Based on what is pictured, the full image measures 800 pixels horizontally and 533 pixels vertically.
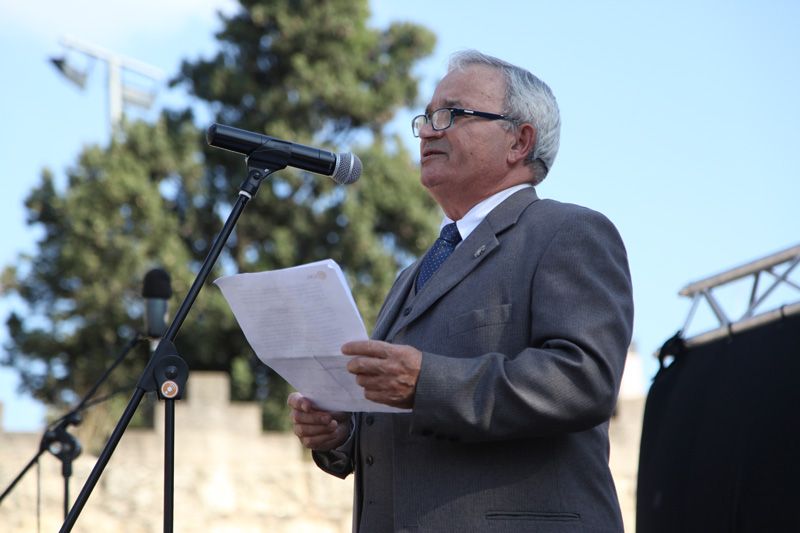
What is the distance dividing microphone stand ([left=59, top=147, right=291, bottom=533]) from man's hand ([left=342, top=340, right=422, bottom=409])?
1.15ft

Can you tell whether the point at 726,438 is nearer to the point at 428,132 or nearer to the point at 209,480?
the point at 428,132

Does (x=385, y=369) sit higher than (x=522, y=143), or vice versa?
(x=522, y=143)

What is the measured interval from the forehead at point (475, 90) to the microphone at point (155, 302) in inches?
85.2

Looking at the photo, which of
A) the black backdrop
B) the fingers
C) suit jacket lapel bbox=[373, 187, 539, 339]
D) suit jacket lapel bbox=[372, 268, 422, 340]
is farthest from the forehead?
→ the black backdrop

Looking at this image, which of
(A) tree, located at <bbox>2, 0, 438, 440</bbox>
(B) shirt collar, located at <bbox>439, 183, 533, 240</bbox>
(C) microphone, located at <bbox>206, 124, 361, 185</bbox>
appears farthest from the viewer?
(A) tree, located at <bbox>2, 0, 438, 440</bbox>

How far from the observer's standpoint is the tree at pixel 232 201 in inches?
538

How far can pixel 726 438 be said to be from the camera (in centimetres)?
399

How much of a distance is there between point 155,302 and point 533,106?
2.37 meters

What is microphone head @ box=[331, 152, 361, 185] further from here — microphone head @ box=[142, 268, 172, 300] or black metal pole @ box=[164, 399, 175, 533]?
microphone head @ box=[142, 268, 172, 300]

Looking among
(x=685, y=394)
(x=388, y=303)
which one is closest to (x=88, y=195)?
(x=685, y=394)

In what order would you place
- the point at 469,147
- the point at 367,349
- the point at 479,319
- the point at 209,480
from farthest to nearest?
the point at 209,480
the point at 469,147
the point at 479,319
the point at 367,349

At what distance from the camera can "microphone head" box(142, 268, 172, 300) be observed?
453 cm

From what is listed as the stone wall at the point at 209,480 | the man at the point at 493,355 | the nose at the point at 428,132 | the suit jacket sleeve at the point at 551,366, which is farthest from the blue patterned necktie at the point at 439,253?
the stone wall at the point at 209,480

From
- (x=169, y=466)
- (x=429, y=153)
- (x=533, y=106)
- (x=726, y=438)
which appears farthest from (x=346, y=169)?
(x=726, y=438)
